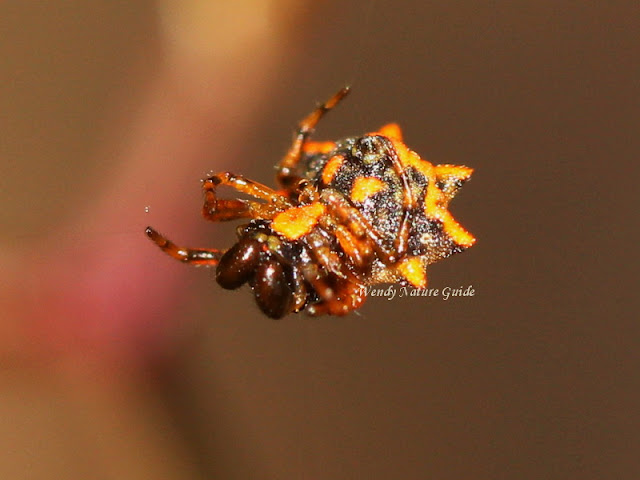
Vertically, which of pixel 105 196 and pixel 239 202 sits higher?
Answer: pixel 105 196

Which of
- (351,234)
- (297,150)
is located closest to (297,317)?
(297,150)

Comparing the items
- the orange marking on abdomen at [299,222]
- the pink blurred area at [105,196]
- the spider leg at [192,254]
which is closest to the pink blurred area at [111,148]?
the pink blurred area at [105,196]

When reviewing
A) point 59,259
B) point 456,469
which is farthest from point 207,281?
point 456,469

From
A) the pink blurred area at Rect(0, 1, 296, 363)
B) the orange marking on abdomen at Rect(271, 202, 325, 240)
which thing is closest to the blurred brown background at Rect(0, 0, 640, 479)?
the pink blurred area at Rect(0, 1, 296, 363)

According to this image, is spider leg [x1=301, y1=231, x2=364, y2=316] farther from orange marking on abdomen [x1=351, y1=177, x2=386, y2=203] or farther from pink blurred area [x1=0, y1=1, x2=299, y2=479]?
pink blurred area [x1=0, y1=1, x2=299, y2=479]

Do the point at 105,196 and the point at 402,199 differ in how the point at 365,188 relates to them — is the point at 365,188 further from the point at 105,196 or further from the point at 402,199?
the point at 105,196

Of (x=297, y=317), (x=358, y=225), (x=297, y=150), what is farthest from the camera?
(x=297, y=317)
